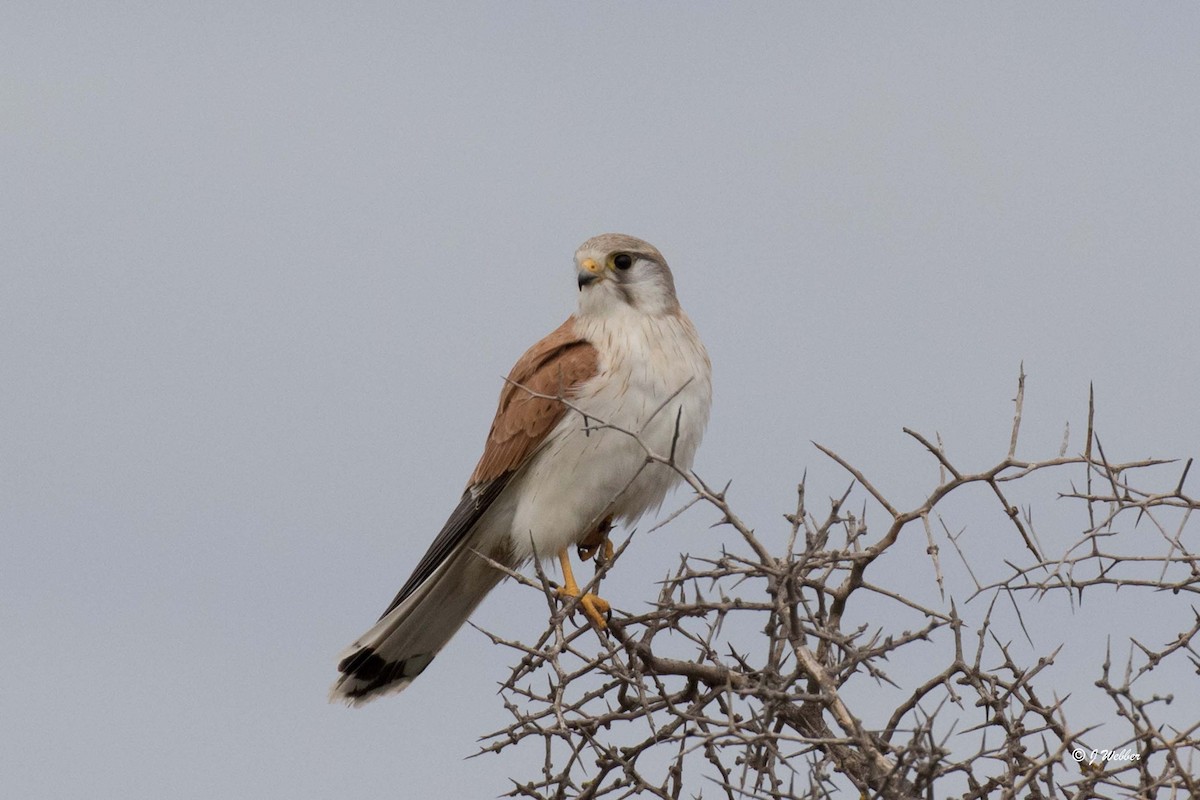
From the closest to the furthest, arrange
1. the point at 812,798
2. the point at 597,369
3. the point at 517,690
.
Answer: the point at 812,798, the point at 517,690, the point at 597,369

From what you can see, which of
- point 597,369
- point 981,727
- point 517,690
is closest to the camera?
point 981,727

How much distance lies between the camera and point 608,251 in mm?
4762

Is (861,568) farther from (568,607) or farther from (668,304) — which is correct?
(668,304)

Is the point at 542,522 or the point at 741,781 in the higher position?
the point at 542,522

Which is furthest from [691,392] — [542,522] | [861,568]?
[861,568]

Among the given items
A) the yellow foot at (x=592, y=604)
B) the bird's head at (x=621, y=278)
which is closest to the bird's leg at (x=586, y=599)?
the yellow foot at (x=592, y=604)

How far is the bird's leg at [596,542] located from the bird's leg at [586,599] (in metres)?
0.12

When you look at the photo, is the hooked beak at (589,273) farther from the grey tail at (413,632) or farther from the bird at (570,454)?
the grey tail at (413,632)

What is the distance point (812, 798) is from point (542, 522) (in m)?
2.17

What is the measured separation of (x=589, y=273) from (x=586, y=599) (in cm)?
111

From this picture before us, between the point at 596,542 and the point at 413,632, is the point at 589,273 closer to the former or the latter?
the point at 596,542

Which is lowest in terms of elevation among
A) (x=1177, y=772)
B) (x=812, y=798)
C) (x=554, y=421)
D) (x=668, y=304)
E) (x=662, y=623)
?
(x=812, y=798)

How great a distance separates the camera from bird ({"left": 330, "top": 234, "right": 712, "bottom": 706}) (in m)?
4.43

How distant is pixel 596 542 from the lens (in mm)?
4734
